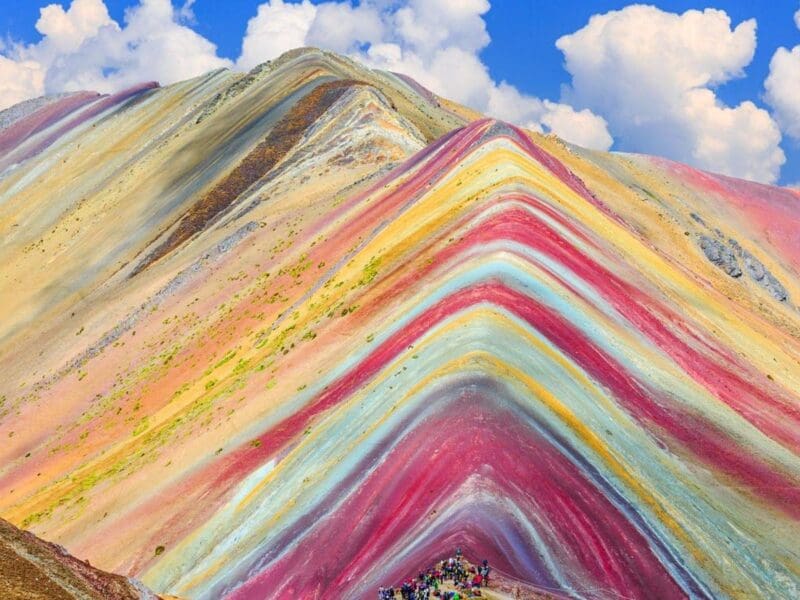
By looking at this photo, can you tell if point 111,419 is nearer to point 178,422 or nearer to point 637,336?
point 178,422

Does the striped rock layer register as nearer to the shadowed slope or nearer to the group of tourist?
the group of tourist

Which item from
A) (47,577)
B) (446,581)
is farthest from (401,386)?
(47,577)

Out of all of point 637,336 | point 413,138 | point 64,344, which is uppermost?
point 413,138

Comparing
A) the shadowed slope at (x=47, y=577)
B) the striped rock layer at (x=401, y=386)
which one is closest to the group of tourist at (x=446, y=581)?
the striped rock layer at (x=401, y=386)

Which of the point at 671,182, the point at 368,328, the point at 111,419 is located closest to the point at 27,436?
the point at 111,419

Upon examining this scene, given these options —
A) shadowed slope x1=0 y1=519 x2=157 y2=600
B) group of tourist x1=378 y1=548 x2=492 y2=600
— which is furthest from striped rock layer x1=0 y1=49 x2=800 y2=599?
shadowed slope x1=0 y1=519 x2=157 y2=600

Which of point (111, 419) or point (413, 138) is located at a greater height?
point (413, 138)

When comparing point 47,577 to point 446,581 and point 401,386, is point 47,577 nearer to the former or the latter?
point 446,581
